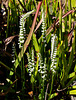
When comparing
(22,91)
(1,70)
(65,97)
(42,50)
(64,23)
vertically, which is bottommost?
(65,97)

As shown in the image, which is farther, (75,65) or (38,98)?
(75,65)

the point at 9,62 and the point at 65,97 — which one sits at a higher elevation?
the point at 9,62

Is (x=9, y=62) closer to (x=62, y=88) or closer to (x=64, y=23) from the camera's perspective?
(x=62, y=88)

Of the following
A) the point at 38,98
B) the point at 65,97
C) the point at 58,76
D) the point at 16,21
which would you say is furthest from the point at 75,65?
the point at 16,21

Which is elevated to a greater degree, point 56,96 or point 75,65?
point 75,65

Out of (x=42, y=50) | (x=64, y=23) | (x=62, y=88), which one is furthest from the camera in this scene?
(x=64, y=23)

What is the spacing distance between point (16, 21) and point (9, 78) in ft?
1.81

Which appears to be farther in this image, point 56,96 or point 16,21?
point 16,21

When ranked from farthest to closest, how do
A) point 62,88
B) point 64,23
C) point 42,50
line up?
point 64,23
point 62,88
point 42,50

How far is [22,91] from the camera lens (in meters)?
1.11

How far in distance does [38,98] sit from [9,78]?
25 cm

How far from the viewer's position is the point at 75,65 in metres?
1.20

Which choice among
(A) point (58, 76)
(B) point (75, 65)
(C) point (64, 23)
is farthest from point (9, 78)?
(C) point (64, 23)

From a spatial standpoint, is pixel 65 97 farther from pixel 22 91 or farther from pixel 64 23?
pixel 64 23
